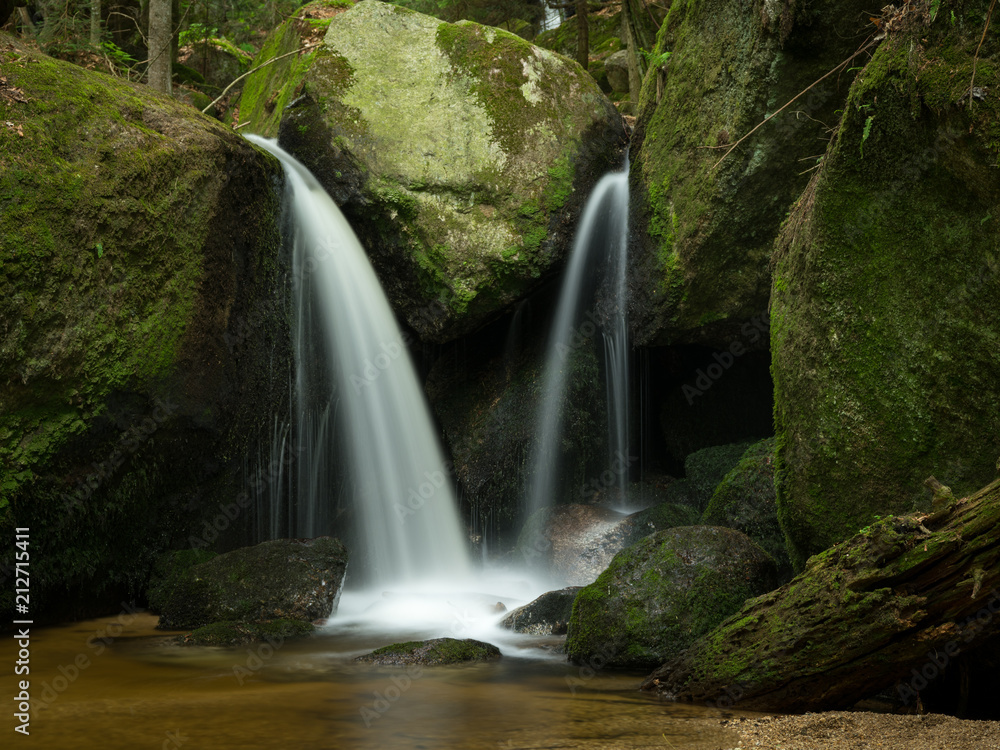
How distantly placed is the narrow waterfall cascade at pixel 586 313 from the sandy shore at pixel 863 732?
5750 mm

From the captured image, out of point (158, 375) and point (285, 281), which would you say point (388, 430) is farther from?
point (158, 375)

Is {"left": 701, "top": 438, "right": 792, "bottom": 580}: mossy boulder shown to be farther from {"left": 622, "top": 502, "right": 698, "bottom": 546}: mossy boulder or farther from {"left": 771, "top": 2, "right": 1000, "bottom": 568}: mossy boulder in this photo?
{"left": 771, "top": 2, "right": 1000, "bottom": 568}: mossy boulder

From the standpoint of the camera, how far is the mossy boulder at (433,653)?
→ 203 inches

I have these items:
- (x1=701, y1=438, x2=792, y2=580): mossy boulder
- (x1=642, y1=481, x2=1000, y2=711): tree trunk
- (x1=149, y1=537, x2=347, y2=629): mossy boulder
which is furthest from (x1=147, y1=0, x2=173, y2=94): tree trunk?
(x1=642, y1=481, x2=1000, y2=711): tree trunk

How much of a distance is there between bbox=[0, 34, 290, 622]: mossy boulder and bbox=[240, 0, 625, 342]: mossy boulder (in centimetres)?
150

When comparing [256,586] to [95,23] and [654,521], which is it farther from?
[95,23]

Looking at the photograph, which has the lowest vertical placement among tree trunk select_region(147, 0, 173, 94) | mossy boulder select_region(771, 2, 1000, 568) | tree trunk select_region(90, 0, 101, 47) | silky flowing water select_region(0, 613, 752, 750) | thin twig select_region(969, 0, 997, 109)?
silky flowing water select_region(0, 613, 752, 750)

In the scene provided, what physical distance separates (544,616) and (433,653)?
51.7 inches

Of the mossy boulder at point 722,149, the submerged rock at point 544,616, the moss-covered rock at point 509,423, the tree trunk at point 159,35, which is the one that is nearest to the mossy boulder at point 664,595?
the submerged rock at point 544,616

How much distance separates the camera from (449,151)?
908 cm

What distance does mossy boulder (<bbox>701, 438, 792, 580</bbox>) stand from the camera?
22.0 ft

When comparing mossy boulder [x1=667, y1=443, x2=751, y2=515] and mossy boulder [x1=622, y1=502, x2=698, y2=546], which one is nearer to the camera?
mossy boulder [x1=622, y1=502, x2=698, y2=546]

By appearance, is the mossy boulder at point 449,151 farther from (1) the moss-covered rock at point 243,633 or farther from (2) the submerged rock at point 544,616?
(1) the moss-covered rock at point 243,633

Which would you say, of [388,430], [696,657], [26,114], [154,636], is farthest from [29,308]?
[696,657]
